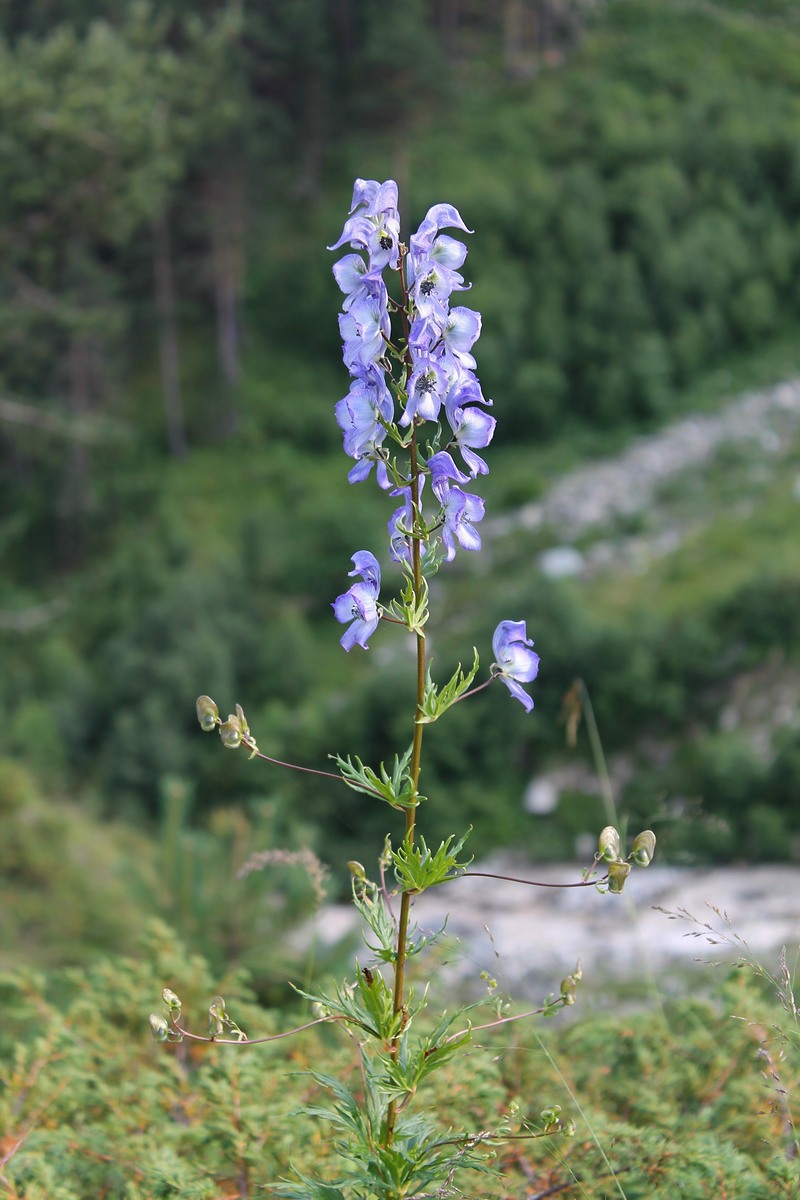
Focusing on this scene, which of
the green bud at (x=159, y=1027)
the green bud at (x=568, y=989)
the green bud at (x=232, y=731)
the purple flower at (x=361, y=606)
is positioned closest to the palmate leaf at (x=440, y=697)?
the purple flower at (x=361, y=606)

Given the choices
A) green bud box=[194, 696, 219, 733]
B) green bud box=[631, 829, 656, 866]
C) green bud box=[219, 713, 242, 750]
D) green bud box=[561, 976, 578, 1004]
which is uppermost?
green bud box=[194, 696, 219, 733]

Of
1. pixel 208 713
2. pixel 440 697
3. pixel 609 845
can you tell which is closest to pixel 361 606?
pixel 440 697

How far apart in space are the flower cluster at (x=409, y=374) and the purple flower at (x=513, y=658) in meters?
0.04

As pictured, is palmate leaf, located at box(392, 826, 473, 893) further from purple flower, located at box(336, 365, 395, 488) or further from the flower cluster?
purple flower, located at box(336, 365, 395, 488)

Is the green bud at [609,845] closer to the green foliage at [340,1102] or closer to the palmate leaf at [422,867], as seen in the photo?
Result: the palmate leaf at [422,867]

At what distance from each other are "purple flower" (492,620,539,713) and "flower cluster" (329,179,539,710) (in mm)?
38

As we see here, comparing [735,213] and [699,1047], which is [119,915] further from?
[735,213]

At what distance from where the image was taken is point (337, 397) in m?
→ 20.2

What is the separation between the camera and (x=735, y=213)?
2156 cm

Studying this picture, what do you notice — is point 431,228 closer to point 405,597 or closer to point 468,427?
point 468,427

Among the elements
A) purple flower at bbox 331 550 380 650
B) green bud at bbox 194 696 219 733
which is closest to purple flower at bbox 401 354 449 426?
purple flower at bbox 331 550 380 650

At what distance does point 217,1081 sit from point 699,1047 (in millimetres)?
1089

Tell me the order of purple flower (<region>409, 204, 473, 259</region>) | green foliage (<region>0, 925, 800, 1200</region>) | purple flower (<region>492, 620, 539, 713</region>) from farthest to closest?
green foliage (<region>0, 925, 800, 1200</region>) → purple flower (<region>492, 620, 539, 713</region>) → purple flower (<region>409, 204, 473, 259</region>)

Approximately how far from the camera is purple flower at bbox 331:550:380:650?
6.15ft
